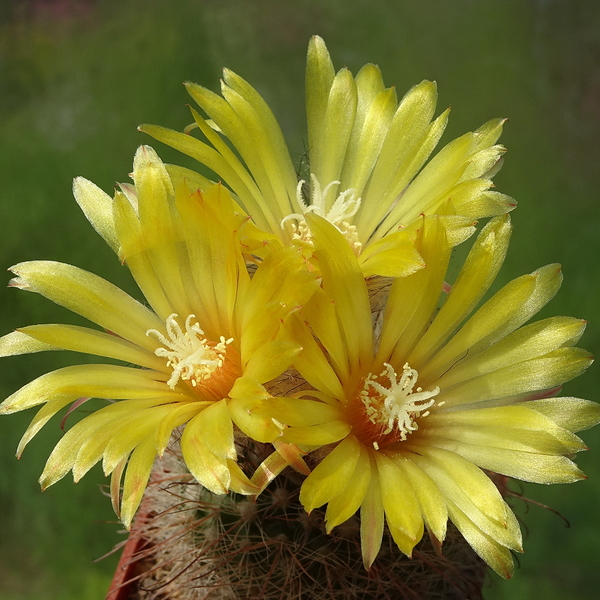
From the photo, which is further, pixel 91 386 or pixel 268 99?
pixel 268 99

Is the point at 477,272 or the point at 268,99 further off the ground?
the point at 268,99

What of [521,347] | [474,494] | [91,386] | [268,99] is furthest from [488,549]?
[268,99]

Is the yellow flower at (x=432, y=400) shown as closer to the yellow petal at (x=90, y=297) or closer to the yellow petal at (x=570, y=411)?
the yellow petal at (x=570, y=411)

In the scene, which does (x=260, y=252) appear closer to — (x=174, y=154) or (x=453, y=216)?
(x=453, y=216)

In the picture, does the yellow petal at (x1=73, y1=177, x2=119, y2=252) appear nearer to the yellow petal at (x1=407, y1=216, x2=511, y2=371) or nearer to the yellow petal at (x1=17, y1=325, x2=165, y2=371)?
the yellow petal at (x1=17, y1=325, x2=165, y2=371)

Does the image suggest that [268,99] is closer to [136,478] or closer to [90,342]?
[90,342]

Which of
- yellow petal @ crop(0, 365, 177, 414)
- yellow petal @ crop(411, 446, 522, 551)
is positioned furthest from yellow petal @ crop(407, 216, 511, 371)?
yellow petal @ crop(0, 365, 177, 414)
